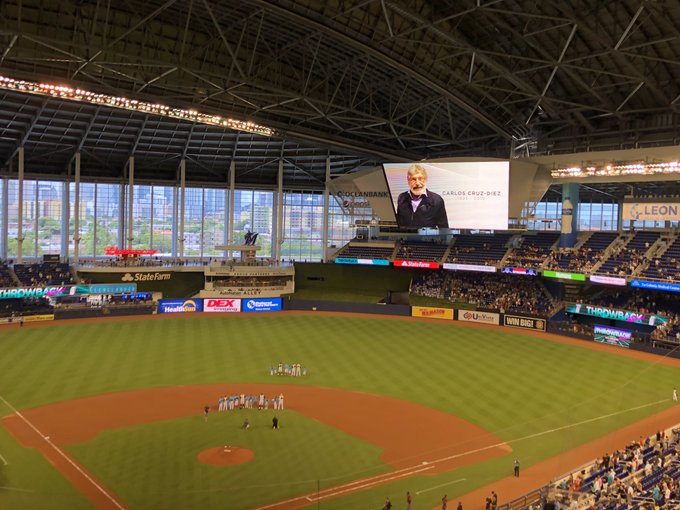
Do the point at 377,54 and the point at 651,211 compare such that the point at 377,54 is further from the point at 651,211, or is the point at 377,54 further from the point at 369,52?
the point at 651,211

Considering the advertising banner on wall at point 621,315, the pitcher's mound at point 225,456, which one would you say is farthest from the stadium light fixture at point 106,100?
the advertising banner on wall at point 621,315

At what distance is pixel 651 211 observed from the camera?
47.8 metres

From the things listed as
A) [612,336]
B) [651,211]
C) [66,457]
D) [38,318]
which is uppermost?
[651,211]

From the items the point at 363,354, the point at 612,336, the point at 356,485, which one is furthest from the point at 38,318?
the point at 612,336

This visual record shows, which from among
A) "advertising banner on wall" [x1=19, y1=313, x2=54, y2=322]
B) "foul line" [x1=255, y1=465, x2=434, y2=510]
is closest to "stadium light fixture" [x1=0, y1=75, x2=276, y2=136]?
"advertising banner on wall" [x1=19, y1=313, x2=54, y2=322]

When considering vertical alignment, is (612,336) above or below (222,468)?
above

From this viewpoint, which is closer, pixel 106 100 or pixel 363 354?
pixel 363 354

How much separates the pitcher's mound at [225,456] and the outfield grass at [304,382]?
44 centimetres

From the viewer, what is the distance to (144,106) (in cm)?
4184

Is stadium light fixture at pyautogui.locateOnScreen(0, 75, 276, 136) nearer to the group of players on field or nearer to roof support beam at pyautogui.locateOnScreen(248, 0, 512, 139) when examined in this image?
roof support beam at pyautogui.locateOnScreen(248, 0, 512, 139)

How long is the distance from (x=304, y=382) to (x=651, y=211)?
33.5 metres

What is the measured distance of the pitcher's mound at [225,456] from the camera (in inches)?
843

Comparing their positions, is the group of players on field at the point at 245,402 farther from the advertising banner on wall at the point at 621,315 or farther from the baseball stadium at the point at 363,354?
the advertising banner on wall at the point at 621,315

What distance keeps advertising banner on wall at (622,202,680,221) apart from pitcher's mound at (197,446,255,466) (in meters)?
39.7
